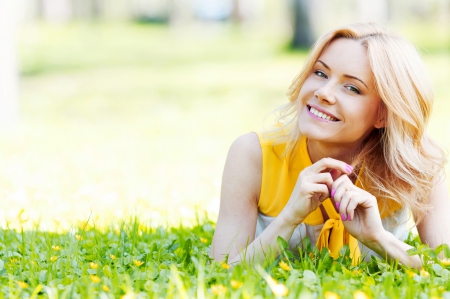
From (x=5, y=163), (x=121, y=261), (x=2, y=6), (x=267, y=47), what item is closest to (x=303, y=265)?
(x=121, y=261)

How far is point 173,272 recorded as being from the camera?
2.74 meters

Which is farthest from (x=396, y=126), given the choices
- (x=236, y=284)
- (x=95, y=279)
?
(x=95, y=279)

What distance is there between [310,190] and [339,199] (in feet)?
0.44

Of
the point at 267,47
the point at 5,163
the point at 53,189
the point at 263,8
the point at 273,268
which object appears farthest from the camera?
the point at 263,8

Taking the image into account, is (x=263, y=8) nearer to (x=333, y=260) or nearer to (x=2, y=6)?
(x=2, y=6)

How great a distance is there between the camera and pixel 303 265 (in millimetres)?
2934

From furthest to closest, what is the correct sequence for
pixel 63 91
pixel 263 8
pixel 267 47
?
1. pixel 263 8
2. pixel 267 47
3. pixel 63 91

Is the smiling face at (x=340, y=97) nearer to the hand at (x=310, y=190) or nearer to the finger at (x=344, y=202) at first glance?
the hand at (x=310, y=190)

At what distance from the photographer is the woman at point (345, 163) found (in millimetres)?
2994

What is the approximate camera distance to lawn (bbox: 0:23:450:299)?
2711 mm

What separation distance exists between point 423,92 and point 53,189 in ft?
9.99

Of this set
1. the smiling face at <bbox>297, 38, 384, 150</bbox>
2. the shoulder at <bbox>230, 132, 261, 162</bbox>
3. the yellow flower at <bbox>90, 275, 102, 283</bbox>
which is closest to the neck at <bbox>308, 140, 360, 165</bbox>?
the smiling face at <bbox>297, 38, 384, 150</bbox>

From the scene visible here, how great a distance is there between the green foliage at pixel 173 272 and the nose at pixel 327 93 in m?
0.69

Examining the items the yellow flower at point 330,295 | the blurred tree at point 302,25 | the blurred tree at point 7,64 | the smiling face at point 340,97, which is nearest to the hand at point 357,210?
the smiling face at point 340,97
